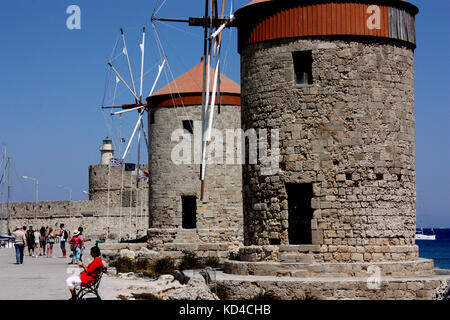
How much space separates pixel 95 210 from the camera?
60.3 meters

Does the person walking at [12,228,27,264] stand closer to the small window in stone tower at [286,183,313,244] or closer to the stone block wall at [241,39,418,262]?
the stone block wall at [241,39,418,262]

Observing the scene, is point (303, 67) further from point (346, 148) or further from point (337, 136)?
point (346, 148)

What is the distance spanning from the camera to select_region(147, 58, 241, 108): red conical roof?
88.9 feet

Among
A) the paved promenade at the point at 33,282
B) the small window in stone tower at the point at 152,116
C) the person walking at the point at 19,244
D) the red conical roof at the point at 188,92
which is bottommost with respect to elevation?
the paved promenade at the point at 33,282

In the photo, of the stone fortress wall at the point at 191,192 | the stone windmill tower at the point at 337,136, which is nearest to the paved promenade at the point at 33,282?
the stone windmill tower at the point at 337,136

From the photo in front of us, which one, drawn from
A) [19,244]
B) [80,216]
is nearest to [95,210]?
[80,216]

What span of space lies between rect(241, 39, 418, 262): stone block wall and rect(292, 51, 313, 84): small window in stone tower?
0.16 metres

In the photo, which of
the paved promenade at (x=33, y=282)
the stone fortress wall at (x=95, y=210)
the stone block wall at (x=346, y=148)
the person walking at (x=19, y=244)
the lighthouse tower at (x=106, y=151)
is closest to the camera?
the paved promenade at (x=33, y=282)

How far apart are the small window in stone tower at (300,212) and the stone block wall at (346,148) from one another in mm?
241

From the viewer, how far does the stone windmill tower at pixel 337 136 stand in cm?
1557

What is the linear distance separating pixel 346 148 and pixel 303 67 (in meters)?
2.06

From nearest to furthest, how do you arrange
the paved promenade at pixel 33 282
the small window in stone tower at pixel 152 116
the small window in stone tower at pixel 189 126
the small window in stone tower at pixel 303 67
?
1. the paved promenade at pixel 33 282
2. the small window in stone tower at pixel 303 67
3. the small window in stone tower at pixel 189 126
4. the small window in stone tower at pixel 152 116

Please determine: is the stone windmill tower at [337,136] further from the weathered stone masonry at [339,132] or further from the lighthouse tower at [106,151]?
the lighthouse tower at [106,151]

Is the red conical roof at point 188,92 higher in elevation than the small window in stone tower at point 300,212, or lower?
higher
